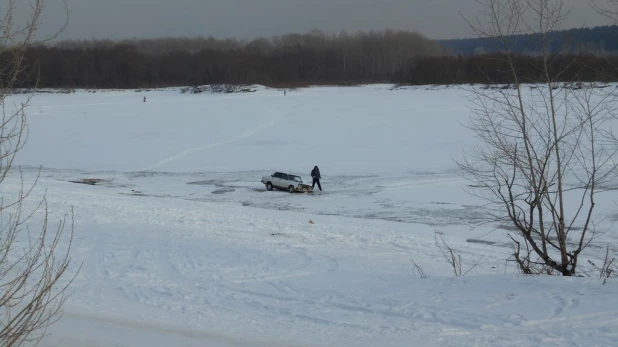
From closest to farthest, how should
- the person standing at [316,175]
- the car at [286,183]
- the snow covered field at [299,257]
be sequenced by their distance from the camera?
the snow covered field at [299,257], the person standing at [316,175], the car at [286,183]

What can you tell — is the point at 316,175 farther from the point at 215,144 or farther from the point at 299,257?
the point at 215,144

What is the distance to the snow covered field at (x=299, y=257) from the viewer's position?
817 centimetres

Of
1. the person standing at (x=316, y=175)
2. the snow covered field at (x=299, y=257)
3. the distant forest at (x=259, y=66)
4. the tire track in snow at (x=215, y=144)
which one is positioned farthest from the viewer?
the distant forest at (x=259, y=66)

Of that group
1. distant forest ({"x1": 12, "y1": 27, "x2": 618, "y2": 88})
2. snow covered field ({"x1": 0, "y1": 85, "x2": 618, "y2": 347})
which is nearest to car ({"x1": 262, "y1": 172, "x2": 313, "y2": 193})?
snow covered field ({"x1": 0, "y1": 85, "x2": 618, "y2": 347})

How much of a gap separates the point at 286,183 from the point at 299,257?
17.0m

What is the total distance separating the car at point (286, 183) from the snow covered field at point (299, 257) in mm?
647

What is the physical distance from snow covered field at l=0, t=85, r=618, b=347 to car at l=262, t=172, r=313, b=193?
0.65m

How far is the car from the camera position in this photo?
3055cm

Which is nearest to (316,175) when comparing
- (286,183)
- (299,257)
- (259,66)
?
(286,183)

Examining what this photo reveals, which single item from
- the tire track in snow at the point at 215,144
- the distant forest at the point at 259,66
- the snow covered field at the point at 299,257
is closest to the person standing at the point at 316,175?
the snow covered field at the point at 299,257

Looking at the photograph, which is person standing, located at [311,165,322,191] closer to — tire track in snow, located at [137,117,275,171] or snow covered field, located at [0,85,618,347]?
snow covered field, located at [0,85,618,347]

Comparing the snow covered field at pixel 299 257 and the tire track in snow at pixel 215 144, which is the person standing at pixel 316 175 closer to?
the snow covered field at pixel 299 257

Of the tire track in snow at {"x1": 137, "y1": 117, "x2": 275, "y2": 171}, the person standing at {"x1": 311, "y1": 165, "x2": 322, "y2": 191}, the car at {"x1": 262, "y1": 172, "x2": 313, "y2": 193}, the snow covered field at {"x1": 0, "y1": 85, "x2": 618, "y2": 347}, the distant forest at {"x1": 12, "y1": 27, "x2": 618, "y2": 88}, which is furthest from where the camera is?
the distant forest at {"x1": 12, "y1": 27, "x2": 618, "y2": 88}

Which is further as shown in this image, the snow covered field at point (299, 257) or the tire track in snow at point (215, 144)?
the tire track in snow at point (215, 144)
